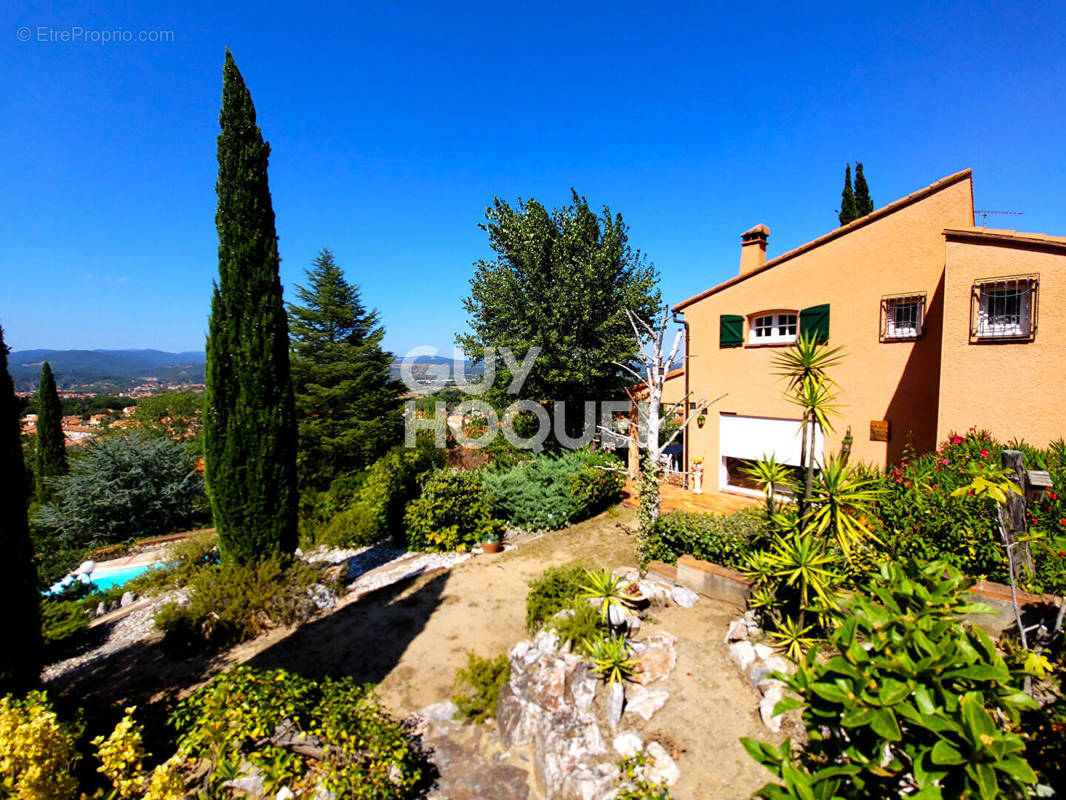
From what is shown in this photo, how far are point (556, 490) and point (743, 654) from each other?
7151 millimetres

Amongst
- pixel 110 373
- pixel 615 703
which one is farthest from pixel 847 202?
pixel 110 373

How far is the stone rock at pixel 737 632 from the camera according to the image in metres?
5.63

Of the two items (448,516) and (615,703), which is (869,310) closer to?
(615,703)

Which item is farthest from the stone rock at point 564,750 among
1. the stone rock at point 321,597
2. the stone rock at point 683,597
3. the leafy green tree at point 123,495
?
the leafy green tree at point 123,495

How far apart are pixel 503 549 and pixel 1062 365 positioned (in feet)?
36.8

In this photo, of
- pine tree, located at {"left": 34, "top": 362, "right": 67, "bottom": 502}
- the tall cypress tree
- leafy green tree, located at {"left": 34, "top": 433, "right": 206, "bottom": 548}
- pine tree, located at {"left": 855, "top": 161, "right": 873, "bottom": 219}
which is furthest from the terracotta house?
pine tree, located at {"left": 34, "top": 362, "right": 67, "bottom": 502}

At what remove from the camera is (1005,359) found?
7738 millimetres

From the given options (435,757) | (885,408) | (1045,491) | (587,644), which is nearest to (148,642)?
(435,757)

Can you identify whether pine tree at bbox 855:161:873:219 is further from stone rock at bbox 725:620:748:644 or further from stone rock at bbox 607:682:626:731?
stone rock at bbox 607:682:626:731

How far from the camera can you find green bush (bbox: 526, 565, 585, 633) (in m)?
6.67

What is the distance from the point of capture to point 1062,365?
7.23 m

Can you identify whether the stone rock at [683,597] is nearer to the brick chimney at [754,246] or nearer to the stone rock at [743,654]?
the stone rock at [743,654]

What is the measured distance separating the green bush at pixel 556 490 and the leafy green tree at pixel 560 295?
4204 millimetres

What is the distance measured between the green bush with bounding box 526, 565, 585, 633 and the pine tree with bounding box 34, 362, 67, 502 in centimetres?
2651
